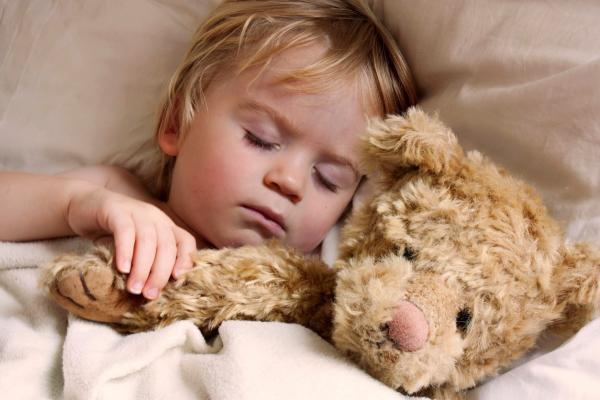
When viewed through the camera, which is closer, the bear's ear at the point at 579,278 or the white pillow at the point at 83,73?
the bear's ear at the point at 579,278

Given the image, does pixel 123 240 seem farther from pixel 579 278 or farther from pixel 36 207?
pixel 579 278

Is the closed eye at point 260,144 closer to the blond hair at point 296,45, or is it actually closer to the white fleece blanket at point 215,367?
the blond hair at point 296,45

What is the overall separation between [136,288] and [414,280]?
1.12 feet

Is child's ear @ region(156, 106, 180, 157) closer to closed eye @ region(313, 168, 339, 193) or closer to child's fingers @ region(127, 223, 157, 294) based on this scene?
closed eye @ region(313, 168, 339, 193)

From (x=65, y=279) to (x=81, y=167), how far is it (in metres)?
0.65

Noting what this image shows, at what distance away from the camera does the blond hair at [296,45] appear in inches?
45.2

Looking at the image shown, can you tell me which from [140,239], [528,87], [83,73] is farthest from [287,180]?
[83,73]

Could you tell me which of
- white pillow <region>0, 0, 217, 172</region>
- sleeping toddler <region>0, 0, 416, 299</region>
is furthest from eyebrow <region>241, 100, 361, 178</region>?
white pillow <region>0, 0, 217, 172</region>

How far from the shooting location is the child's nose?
40.6 inches

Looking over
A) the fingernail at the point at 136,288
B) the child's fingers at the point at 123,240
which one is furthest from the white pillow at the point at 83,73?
the fingernail at the point at 136,288

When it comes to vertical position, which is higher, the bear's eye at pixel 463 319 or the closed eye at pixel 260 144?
the bear's eye at pixel 463 319

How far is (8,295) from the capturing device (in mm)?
979

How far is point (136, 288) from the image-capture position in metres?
0.76

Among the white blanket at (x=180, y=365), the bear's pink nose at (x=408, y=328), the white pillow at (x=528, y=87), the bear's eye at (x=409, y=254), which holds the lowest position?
the white blanket at (x=180, y=365)
